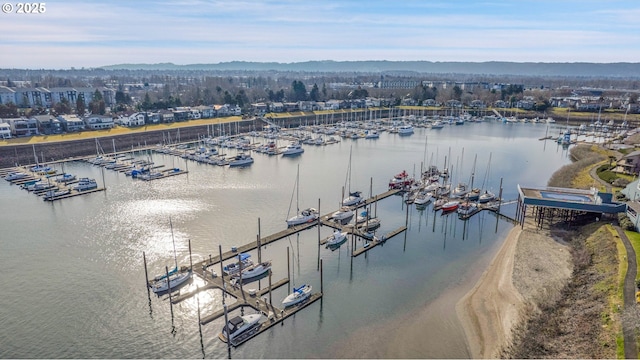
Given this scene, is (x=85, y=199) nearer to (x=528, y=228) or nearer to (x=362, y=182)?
(x=362, y=182)

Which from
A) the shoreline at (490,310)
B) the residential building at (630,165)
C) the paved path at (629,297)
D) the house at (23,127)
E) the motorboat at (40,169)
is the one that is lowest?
the shoreline at (490,310)

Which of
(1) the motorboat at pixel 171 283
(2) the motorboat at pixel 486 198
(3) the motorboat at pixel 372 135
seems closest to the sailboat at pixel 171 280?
(1) the motorboat at pixel 171 283

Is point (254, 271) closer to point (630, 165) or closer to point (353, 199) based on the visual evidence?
point (353, 199)

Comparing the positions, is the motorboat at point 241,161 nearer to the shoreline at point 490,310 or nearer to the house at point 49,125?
the house at point 49,125

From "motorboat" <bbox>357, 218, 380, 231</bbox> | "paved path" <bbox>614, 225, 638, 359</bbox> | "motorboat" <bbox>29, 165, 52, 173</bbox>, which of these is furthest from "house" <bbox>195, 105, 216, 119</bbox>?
"paved path" <bbox>614, 225, 638, 359</bbox>

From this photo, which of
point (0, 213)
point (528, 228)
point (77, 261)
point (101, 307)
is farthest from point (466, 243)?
point (0, 213)

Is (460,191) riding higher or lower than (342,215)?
higher

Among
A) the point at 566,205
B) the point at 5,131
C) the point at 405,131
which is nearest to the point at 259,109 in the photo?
the point at 405,131
